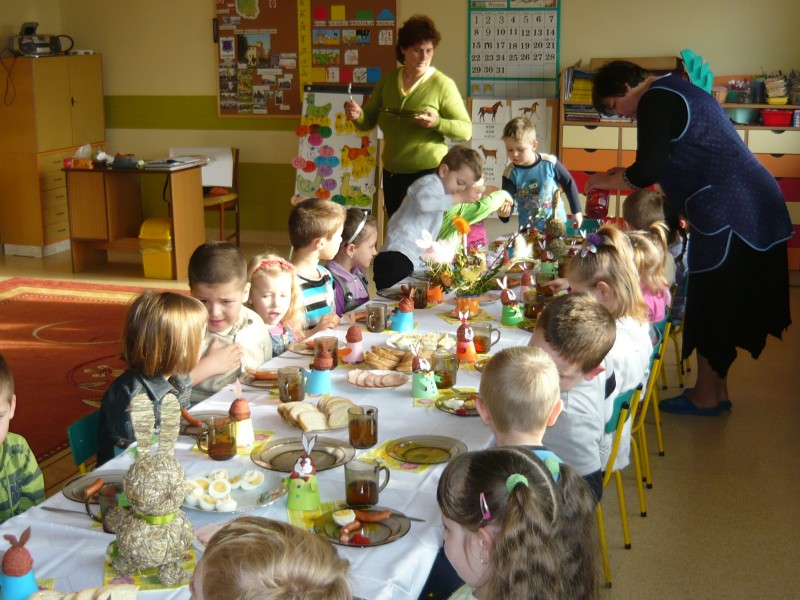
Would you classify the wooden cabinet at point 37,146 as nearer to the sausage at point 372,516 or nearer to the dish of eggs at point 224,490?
the dish of eggs at point 224,490

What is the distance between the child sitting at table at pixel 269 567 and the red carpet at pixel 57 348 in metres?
2.91

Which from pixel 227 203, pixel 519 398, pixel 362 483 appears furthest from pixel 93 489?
pixel 227 203

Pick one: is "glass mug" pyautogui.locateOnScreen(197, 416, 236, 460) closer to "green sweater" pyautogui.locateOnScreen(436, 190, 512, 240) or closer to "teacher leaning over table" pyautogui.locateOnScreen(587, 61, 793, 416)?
"teacher leaning over table" pyautogui.locateOnScreen(587, 61, 793, 416)

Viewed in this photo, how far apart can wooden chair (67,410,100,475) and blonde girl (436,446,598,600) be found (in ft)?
3.61

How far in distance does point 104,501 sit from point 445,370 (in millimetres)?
1133

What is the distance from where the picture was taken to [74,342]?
559 cm

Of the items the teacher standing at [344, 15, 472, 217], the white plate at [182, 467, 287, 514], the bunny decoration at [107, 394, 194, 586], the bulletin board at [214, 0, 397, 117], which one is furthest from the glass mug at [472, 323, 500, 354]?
the bulletin board at [214, 0, 397, 117]

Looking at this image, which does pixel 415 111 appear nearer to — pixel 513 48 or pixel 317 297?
pixel 317 297

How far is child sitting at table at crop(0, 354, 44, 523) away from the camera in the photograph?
2.13 meters

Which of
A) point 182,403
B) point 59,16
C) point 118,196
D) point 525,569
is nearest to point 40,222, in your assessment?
point 118,196

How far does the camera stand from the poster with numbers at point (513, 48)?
24.7ft

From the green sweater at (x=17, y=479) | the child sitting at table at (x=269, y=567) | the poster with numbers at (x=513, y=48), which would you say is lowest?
the green sweater at (x=17, y=479)

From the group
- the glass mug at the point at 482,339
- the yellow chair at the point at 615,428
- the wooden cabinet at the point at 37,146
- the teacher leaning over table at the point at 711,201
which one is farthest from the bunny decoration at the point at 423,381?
the wooden cabinet at the point at 37,146

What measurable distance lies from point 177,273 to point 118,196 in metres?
0.85
